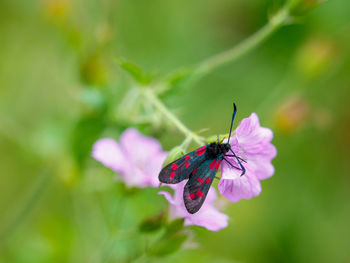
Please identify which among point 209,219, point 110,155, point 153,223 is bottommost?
point 209,219

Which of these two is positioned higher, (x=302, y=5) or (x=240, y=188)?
(x=302, y=5)

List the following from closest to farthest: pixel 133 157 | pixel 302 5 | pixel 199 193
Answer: pixel 199 193, pixel 302 5, pixel 133 157

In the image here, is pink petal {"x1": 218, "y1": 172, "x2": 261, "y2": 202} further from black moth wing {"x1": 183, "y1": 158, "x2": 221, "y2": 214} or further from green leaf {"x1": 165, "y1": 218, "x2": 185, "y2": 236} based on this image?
green leaf {"x1": 165, "y1": 218, "x2": 185, "y2": 236}

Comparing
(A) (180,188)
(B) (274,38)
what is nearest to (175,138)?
(B) (274,38)

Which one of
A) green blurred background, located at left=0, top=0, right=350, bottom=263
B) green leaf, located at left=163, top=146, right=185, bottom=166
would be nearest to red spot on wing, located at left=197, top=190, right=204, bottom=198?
green leaf, located at left=163, top=146, right=185, bottom=166

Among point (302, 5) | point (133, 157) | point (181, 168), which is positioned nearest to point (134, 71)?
point (133, 157)

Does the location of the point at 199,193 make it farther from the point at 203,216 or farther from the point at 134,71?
the point at 134,71
